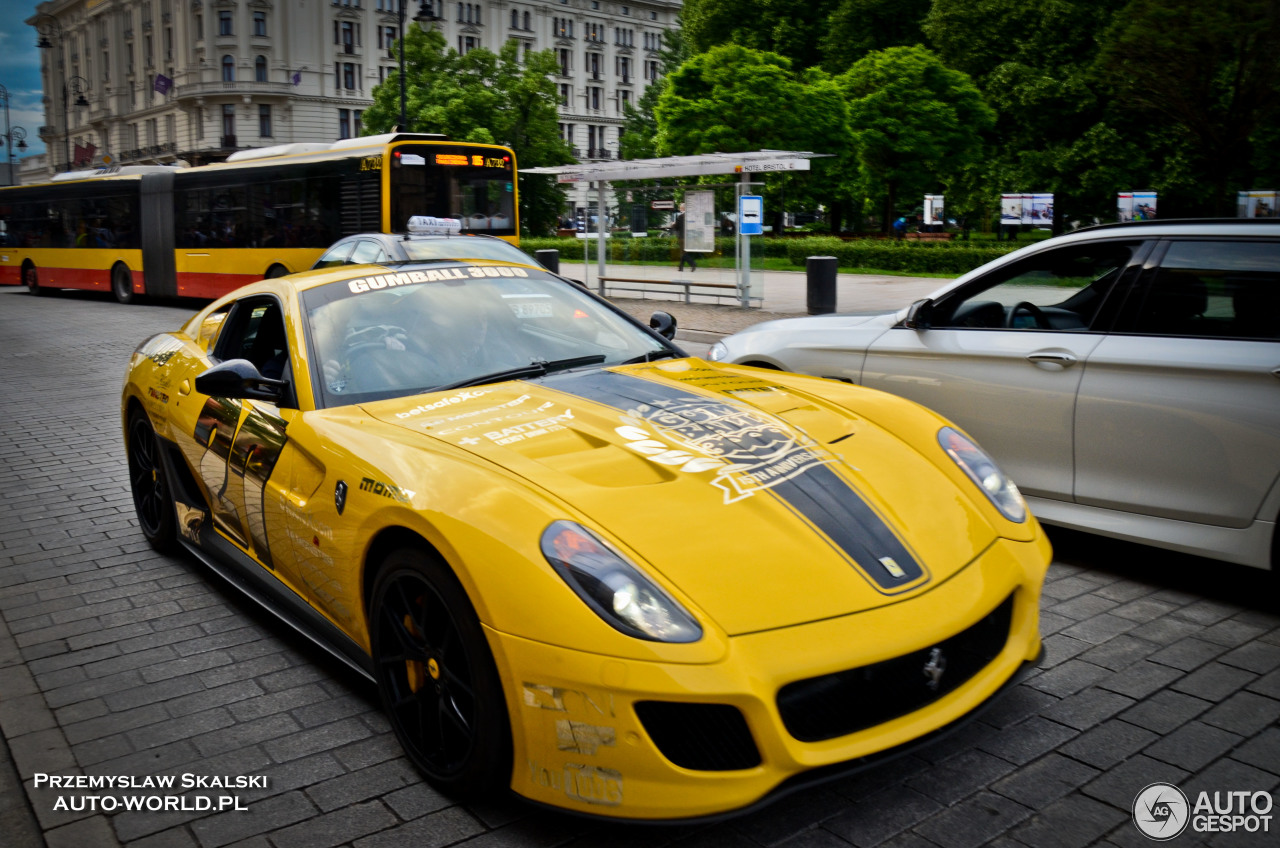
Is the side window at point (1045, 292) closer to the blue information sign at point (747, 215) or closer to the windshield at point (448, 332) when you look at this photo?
the windshield at point (448, 332)

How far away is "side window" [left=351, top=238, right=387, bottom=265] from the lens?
13.7 m

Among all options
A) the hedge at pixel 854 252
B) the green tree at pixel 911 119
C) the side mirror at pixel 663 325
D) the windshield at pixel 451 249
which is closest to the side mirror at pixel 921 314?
the side mirror at pixel 663 325

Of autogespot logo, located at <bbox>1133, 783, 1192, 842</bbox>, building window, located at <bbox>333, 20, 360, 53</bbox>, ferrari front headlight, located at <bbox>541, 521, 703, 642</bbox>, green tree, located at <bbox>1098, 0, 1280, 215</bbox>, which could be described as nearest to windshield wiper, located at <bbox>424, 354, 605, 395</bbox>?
ferrari front headlight, located at <bbox>541, 521, 703, 642</bbox>

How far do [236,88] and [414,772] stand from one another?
84.4 metres

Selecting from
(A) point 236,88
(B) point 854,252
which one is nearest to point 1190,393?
(B) point 854,252

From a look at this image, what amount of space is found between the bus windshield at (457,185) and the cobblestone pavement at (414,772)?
619 inches

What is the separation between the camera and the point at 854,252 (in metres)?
32.1

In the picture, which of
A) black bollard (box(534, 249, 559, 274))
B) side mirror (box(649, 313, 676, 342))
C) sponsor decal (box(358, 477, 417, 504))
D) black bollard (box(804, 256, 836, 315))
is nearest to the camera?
sponsor decal (box(358, 477, 417, 504))

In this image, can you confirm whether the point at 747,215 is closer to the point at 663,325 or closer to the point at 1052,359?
the point at 1052,359

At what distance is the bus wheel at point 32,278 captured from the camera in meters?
30.3

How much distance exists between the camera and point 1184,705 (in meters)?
3.59

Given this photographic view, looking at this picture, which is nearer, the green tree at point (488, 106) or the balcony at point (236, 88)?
the green tree at point (488, 106)

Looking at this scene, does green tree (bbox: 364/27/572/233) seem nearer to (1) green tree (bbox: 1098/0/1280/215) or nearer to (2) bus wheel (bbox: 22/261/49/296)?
(2) bus wheel (bbox: 22/261/49/296)

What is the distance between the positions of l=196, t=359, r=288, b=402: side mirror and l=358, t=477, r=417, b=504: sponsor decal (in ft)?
2.82
